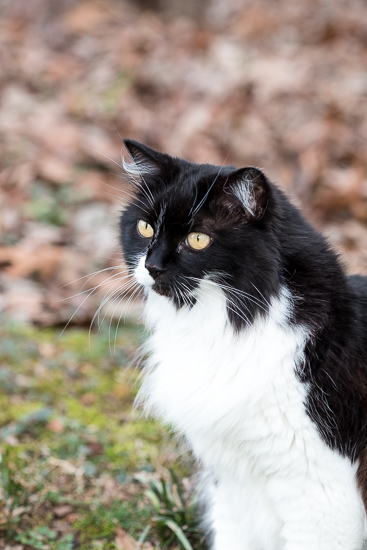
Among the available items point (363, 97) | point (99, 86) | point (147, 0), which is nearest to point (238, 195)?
point (363, 97)

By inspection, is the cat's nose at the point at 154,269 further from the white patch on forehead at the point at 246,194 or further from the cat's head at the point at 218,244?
the white patch on forehead at the point at 246,194

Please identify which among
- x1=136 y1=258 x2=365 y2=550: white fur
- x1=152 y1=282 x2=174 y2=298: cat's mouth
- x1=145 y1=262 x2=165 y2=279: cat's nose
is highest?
x1=145 y1=262 x2=165 y2=279: cat's nose

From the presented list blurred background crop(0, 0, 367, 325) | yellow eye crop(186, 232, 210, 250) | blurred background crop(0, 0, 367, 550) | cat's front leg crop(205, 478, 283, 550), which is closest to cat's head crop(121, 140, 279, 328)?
yellow eye crop(186, 232, 210, 250)

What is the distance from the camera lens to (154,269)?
80.0 inches

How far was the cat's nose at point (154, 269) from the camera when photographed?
2.02 metres

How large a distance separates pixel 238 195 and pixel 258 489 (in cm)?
106

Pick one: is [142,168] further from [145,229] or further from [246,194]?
[246,194]

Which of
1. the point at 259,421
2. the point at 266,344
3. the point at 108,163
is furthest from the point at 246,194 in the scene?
the point at 108,163

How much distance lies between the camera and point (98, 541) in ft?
8.58

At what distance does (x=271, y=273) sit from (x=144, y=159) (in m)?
0.65

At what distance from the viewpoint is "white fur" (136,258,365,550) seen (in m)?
1.99

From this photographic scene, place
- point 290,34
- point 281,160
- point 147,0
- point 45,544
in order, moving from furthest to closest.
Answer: point 147,0, point 290,34, point 281,160, point 45,544

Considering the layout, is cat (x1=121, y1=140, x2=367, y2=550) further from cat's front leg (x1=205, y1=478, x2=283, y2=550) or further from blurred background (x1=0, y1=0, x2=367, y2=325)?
blurred background (x1=0, y1=0, x2=367, y2=325)

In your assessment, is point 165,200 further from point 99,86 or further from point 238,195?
point 99,86
